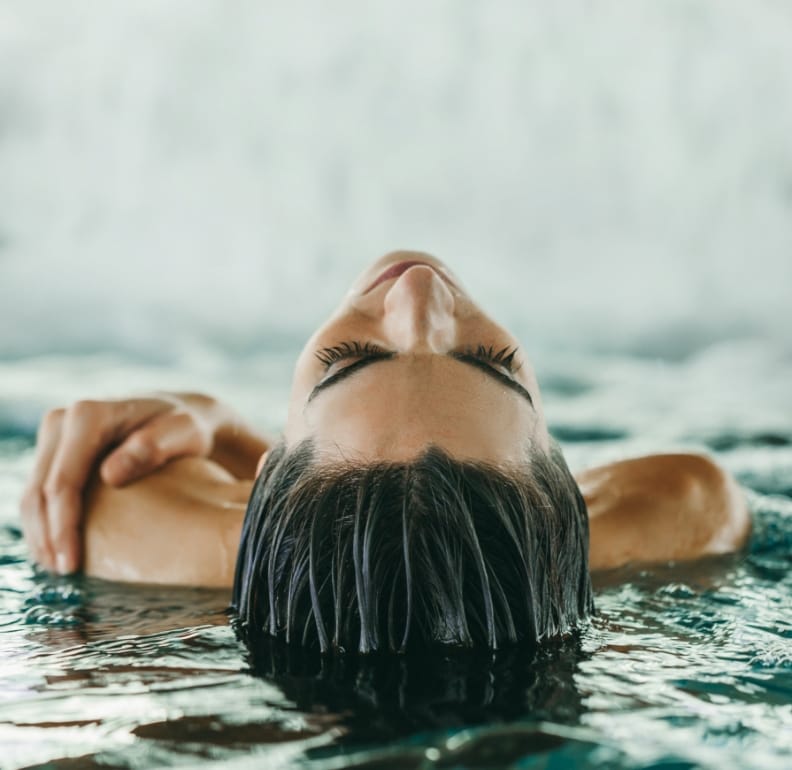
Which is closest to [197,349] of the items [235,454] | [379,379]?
[235,454]

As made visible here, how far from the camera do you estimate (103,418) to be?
1561 millimetres

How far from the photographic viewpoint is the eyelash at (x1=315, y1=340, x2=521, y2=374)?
1.17 metres

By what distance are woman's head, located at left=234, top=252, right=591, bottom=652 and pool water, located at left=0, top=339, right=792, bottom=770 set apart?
0.05 metres

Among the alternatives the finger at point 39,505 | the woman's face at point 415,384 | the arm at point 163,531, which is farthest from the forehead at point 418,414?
the finger at point 39,505

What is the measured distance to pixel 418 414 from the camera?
41.5 inches

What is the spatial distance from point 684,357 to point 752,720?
15.2ft

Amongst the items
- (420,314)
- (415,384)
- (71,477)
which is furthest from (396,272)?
(71,477)

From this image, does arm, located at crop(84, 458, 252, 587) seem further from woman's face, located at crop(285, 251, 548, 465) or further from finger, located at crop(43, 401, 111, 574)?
woman's face, located at crop(285, 251, 548, 465)

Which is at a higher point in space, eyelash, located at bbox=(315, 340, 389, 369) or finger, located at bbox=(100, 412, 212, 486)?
eyelash, located at bbox=(315, 340, 389, 369)

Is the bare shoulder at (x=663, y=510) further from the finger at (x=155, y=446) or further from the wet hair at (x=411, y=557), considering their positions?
the finger at (x=155, y=446)

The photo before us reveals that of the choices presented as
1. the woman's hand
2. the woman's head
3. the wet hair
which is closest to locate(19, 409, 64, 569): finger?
the woman's hand

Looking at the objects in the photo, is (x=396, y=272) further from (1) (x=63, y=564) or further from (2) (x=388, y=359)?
(1) (x=63, y=564)

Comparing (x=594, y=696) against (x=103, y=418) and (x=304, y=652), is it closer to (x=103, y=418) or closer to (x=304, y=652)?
(x=304, y=652)

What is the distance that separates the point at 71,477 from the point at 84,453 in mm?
44
